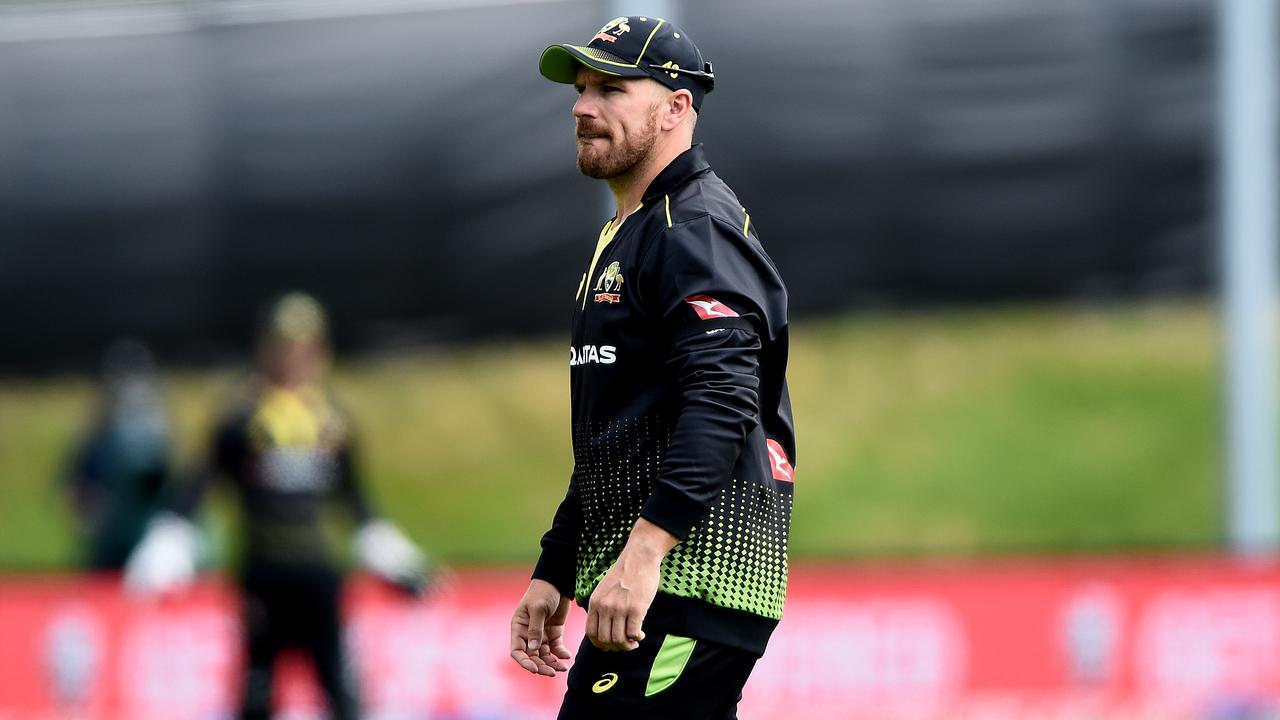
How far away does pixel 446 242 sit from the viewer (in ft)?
53.1

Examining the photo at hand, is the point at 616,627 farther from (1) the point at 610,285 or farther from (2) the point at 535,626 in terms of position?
(1) the point at 610,285

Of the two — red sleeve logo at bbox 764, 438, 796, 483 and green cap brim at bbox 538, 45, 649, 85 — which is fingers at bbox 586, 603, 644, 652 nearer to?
red sleeve logo at bbox 764, 438, 796, 483

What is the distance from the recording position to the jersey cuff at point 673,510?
10.7 ft

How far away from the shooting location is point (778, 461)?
361cm

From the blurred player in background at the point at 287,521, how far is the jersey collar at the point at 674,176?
183 inches

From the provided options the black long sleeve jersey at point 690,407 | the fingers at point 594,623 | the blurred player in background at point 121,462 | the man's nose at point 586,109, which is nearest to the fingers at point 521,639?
the black long sleeve jersey at point 690,407

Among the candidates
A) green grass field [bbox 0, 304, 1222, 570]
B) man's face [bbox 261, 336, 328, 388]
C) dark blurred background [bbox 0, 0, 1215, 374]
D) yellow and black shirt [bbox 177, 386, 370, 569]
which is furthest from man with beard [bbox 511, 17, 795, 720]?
green grass field [bbox 0, 304, 1222, 570]

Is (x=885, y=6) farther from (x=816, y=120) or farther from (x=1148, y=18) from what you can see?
(x=1148, y=18)

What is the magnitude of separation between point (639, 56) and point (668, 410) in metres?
0.73

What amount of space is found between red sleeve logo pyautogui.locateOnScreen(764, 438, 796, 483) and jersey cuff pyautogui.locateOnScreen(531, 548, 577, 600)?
0.53m

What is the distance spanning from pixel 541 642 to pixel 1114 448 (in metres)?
13.7

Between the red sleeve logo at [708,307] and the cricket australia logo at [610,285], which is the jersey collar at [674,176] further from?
the red sleeve logo at [708,307]

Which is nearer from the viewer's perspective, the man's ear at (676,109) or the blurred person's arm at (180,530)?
the man's ear at (676,109)

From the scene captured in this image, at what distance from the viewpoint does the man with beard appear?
130 inches
